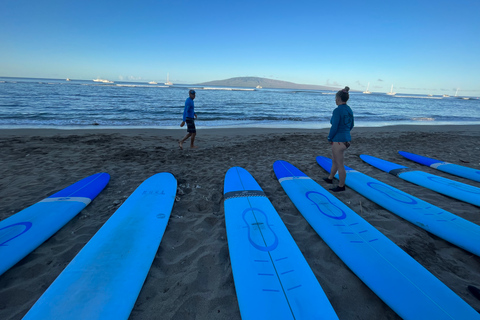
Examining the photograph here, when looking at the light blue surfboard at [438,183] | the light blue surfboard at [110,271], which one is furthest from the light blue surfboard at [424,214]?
the light blue surfboard at [110,271]

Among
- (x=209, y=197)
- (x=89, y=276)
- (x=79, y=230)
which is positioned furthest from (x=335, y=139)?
(x=79, y=230)

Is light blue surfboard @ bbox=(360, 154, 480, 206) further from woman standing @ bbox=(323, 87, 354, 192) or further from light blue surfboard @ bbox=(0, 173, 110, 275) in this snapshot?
light blue surfboard @ bbox=(0, 173, 110, 275)

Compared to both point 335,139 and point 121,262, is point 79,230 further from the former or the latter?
point 335,139

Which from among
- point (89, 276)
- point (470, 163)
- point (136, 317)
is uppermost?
point (470, 163)

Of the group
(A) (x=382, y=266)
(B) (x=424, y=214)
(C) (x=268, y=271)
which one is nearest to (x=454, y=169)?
(B) (x=424, y=214)

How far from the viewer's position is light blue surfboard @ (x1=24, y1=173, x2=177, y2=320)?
1619 mm

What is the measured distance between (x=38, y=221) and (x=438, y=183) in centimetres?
684

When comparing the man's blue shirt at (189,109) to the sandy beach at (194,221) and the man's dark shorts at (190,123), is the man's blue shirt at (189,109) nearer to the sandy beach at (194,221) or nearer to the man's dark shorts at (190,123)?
the man's dark shorts at (190,123)

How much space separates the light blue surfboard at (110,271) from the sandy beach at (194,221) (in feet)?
0.46

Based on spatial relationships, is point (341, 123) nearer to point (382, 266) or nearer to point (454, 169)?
point (382, 266)

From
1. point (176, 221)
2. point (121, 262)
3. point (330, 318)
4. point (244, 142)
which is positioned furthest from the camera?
point (244, 142)

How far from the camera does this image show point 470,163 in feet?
19.0

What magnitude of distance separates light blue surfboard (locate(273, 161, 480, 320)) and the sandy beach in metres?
0.11

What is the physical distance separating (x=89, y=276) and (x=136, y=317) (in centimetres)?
62
